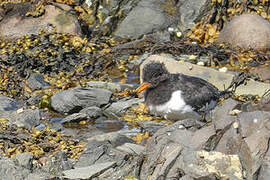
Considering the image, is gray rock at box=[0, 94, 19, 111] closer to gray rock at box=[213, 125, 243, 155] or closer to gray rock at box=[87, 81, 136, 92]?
gray rock at box=[87, 81, 136, 92]

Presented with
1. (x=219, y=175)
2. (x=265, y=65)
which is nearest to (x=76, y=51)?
(x=265, y=65)

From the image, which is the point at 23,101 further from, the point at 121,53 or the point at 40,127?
the point at 121,53

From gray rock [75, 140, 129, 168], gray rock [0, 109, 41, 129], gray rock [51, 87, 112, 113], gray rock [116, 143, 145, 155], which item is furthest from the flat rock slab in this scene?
gray rock [75, 140, 129, 168]

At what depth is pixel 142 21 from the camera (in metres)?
12.0

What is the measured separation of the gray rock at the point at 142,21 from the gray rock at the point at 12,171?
6956 mm

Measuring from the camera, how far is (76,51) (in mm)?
10602

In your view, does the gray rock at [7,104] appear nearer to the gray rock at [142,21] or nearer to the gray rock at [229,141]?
the gray rock at [229,141]

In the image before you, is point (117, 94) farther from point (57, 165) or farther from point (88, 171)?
point (88, 171)

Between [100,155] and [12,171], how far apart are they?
3.47ft

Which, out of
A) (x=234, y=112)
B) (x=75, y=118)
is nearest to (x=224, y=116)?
(x=234, y=112)

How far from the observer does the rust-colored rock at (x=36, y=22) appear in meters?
11.3

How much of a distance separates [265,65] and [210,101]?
366cm

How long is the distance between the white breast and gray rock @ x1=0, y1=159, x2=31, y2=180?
2305mm

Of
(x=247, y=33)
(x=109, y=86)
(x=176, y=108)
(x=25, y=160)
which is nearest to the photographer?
(x=25, y=160)
